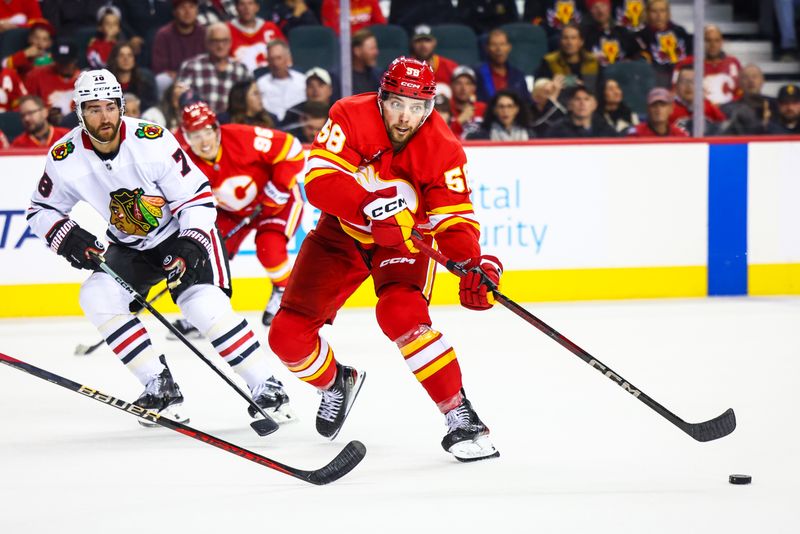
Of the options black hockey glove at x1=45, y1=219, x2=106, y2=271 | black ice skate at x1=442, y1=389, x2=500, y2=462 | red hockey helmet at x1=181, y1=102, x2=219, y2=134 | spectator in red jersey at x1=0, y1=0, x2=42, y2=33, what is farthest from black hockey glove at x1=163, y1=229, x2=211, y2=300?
spectator in red jersey at x1=0, y1=0, x2=42, y2=33

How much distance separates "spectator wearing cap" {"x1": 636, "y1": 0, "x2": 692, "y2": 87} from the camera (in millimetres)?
6844

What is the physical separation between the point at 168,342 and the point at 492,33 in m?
2.76

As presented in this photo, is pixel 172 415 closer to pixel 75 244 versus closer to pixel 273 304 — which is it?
pixel 75 244

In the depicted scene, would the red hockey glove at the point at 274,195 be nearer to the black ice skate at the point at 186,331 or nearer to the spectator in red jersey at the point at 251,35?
the black ice skate at the point at 186,331

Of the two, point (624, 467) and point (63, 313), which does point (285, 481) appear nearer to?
point (624, 467)

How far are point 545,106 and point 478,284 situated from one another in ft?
12.1

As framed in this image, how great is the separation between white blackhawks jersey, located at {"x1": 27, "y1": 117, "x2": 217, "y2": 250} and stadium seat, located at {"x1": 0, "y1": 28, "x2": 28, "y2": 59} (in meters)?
3.14

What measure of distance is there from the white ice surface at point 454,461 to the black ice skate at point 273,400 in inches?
2.5

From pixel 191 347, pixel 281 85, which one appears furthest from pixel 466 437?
pixel 281 85

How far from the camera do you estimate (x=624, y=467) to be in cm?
330

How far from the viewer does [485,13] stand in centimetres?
718

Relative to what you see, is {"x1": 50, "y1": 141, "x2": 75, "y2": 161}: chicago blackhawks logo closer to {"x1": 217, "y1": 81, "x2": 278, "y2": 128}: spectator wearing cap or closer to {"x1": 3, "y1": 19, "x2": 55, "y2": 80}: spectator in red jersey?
{"x1": 217, "y1": 81, "x2": 278, "y2": 128}: spectator wearing cap

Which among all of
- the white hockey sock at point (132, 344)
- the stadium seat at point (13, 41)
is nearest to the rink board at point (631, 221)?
the stadium seat at point (13, 41)

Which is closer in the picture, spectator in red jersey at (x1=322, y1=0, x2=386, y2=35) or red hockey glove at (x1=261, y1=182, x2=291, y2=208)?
red hockey glove at (x1=261, y1=182, x2=291, y2=208)
